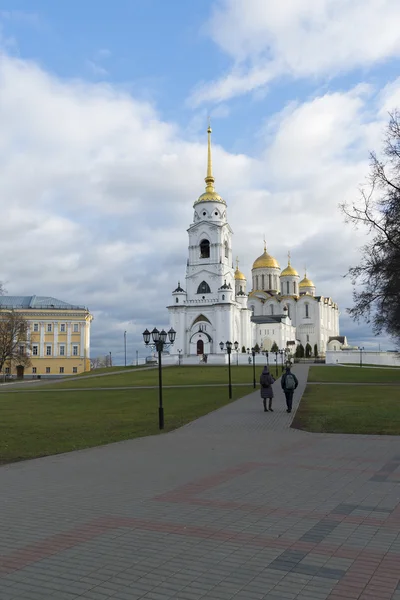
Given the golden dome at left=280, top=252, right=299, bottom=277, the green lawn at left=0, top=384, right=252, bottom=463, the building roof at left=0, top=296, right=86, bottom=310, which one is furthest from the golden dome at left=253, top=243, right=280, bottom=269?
the green lawn at left=0, top=384, right=252, bottom=463

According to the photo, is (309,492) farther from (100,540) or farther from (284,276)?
(284,276)

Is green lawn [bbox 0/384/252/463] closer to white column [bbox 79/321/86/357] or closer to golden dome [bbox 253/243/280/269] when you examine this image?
white column [bbox 79/321/86/357]

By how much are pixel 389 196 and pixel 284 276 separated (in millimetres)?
94879

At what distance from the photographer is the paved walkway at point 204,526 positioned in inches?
200

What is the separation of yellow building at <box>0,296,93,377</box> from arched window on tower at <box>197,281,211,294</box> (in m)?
18.9

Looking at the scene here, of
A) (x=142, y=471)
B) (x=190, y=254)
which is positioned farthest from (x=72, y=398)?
(x=190, y=254)

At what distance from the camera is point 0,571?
18.0 ft

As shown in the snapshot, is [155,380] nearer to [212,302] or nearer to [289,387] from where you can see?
[289,387]

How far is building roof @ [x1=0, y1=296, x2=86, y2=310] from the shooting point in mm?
85188

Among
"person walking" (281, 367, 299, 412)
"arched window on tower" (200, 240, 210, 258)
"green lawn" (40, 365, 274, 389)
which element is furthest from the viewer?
"arched window on tower" (200, 240, 210, 258)

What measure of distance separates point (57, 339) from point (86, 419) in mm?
64535

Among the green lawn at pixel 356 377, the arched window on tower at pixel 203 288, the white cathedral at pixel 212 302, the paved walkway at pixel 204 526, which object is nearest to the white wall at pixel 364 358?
the white cathedral at pixel 212 302

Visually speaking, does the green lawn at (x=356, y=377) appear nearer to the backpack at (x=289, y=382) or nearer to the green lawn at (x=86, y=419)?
the green lawn at (x=86, y=419)

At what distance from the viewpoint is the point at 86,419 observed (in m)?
20.2
